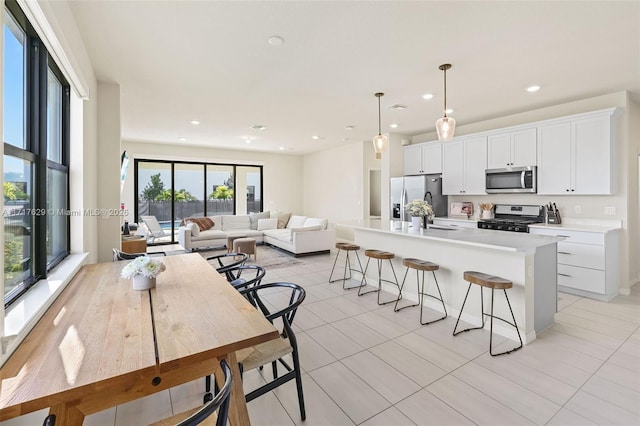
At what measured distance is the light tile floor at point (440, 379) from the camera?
1.85 m

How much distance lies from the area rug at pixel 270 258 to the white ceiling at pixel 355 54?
2774 millimetres

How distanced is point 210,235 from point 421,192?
4.87 meters

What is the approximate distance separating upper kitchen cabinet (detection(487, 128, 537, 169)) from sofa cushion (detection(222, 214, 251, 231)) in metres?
5.90

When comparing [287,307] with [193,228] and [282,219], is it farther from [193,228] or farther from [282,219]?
[282,219]

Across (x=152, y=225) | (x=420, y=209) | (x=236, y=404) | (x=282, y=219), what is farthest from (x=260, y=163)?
(x=236, y=404)

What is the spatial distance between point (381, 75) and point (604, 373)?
130 inches

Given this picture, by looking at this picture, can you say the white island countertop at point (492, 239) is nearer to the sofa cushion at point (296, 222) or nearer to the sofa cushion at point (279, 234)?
the sofa cushion at point (279, 234)

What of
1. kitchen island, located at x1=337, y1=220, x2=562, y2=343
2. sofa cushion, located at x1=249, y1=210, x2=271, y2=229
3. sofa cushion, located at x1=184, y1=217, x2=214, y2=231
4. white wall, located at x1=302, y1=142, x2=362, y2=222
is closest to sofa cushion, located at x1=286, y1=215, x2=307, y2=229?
sofa cushion, located at x1=249, y1=210, x2=271, y2=229

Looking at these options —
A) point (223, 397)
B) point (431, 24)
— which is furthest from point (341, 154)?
point (223, 397)

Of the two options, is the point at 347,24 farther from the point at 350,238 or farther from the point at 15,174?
the point at 350,238

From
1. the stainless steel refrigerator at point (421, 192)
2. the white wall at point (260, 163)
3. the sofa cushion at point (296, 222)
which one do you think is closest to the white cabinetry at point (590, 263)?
the stainless steel refrigerator at point (421, 192)

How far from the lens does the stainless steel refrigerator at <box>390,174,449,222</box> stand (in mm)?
5953

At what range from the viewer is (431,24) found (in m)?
2.45

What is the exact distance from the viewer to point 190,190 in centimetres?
857
